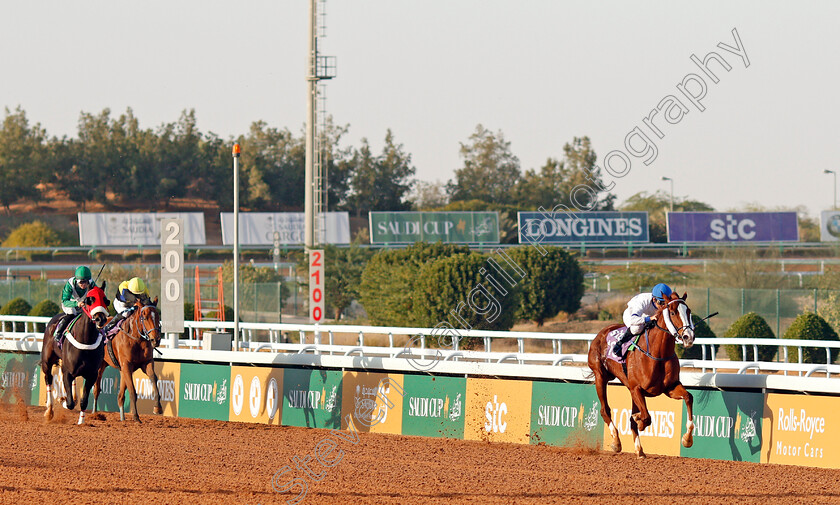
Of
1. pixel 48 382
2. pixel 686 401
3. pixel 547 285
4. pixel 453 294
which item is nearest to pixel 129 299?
pixel 48 382

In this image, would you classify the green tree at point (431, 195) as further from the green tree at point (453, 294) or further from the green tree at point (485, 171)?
the green tree at point (453, 294)

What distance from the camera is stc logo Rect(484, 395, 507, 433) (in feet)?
41.9

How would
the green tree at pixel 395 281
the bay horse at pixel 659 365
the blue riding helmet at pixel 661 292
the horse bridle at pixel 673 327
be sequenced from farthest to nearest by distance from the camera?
the green tree at pixel 395 281 → the blue riding helmet at pixel 661 292 → the bay horse at pixel 659 365 → the horse bridle at pixel 673 327

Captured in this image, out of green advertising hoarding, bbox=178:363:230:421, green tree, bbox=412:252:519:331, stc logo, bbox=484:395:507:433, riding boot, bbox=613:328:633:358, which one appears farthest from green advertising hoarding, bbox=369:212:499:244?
riding boot, bbox=613:328:633:358

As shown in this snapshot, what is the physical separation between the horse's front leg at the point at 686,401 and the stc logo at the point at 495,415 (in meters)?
2.54

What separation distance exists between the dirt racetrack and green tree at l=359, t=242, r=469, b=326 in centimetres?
1720

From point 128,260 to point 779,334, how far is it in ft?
127

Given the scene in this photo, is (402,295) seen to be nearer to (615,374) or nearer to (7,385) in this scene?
(7,385)

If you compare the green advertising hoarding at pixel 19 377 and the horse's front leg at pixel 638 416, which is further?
the green advertising hoarding at pixel 19 377

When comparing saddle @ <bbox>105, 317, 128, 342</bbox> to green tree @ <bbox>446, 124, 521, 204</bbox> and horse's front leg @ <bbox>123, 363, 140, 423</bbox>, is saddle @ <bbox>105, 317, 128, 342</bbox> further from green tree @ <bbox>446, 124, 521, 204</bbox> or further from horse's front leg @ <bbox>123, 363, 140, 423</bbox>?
green tree @ <bbox>446, 124, 521, 204</bbox>

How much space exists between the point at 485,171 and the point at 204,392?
82.1 m

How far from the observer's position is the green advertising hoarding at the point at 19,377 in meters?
18.5

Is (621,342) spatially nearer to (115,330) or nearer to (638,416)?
(638,416)

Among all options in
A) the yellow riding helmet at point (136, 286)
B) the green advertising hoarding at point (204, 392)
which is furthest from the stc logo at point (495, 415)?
the yellow riding helmet at point (136, 286)
